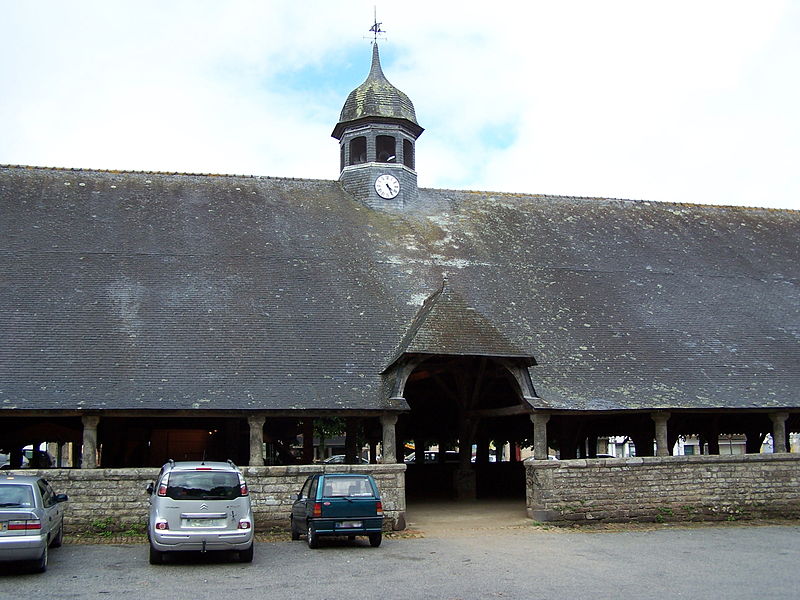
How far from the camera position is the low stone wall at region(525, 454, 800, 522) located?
1719 cm

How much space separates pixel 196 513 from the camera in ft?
39.4

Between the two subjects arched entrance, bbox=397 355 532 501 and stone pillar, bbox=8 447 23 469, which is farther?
stone pillar, bbox=8 447 23 469

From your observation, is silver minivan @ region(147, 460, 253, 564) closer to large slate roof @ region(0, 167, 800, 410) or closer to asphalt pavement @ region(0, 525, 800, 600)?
asphalt pavement @ region(0, 525, 800, 600)

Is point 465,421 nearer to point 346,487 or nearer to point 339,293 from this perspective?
point 339,293

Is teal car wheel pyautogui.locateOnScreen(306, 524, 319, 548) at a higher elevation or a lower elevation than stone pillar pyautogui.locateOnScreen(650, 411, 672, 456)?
lower

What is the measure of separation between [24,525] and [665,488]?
1254 centimetres

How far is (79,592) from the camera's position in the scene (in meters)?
10.1

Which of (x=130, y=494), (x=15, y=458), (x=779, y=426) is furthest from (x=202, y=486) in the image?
(x=779, y=426)

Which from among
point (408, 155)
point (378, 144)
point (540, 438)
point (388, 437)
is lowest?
point (540, 438)

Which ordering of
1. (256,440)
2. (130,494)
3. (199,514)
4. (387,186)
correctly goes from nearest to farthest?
(199,514)
(130,494)
(256,440)
(387,186)

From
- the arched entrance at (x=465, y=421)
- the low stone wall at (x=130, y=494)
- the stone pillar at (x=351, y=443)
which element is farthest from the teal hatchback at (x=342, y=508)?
the stone pillar at (x=351, y=443)

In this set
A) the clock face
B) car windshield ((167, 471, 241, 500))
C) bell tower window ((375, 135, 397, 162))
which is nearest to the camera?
car windshield ((167, 471, 241, 500))

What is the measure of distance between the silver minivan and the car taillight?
5.30ft

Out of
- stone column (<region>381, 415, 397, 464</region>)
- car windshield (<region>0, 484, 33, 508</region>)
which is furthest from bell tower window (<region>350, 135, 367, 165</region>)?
car windshield (<region>0, 484, 33, 508</region>)
